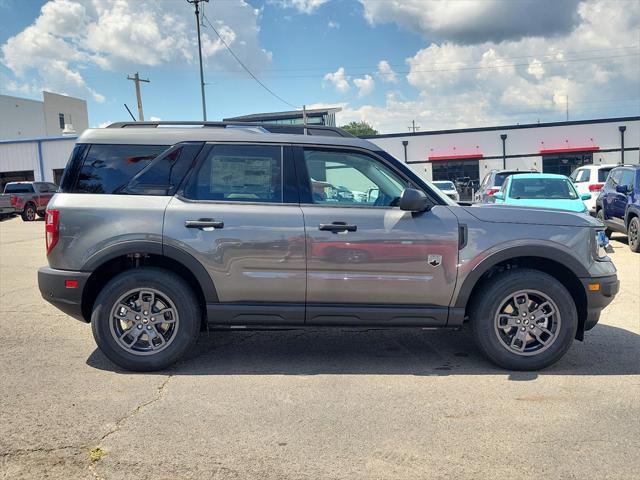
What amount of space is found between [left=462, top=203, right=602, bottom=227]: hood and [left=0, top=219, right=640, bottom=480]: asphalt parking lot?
127 centimetres

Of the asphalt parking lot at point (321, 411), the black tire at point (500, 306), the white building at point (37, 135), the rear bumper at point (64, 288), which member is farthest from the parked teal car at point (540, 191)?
the white building at point (37, 135)

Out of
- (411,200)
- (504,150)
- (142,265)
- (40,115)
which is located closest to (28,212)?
(142,265)

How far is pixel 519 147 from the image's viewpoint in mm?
32406

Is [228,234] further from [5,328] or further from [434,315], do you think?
[5,328]

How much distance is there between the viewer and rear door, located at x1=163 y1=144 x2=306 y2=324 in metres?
4.43

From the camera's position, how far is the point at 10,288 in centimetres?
823

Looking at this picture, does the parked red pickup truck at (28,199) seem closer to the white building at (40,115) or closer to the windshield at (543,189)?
A: the windshield at (543,189)

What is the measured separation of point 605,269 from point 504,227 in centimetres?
98

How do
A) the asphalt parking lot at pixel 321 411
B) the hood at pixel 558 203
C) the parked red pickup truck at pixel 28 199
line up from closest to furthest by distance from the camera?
the asphalt parking lot at pixel 321 411, the hood at pixel 558 203, the parked red pickup truck at pixel 28 199

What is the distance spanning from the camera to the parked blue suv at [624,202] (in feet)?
35.6

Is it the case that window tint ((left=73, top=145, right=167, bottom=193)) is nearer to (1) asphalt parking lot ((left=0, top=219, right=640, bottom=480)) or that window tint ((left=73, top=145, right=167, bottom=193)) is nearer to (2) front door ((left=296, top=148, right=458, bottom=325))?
(2) front door ((left=296, top=148, right=458, bottom=325))

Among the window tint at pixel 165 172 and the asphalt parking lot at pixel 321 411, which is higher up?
the window tint at pixel 165 172

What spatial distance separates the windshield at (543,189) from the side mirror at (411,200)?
24.4 feet

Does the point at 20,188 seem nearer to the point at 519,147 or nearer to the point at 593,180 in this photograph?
the point at 593,180
